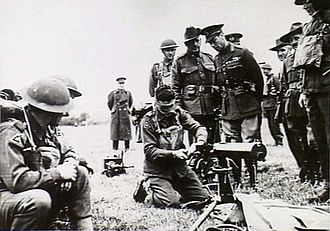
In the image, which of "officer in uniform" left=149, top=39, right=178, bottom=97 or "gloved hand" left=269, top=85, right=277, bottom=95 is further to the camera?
"gloved hand" left=269, top=85, right=277, bottom=95

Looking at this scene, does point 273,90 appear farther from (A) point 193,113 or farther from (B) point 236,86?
(A) point 193,113

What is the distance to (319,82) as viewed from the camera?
2059 mm

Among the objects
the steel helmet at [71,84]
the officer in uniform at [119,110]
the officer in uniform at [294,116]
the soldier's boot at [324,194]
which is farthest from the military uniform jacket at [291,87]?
the steel helmet at [71,84]

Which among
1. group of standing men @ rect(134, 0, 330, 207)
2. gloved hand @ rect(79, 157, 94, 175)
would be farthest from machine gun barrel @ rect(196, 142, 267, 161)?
gloved hand @ rect(79, 157, 94, 175)

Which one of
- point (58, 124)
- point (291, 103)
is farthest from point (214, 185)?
point (58, 124)

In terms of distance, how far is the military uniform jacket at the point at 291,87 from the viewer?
7.38 feet

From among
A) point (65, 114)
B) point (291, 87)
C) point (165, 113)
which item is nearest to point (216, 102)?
point (165, 113)

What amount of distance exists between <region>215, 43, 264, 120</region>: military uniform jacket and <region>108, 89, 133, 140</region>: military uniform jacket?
16.4 inches

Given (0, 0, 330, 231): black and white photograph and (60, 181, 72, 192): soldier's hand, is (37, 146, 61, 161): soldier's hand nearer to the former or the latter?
(0, 0, 330, 231): black and white photograph

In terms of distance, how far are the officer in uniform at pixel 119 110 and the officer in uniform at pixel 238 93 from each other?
421 millimetres

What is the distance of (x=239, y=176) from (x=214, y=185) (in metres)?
0.14

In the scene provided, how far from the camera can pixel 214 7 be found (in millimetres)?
2127

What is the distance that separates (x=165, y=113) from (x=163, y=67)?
202mm

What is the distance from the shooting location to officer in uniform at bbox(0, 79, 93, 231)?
187cm
